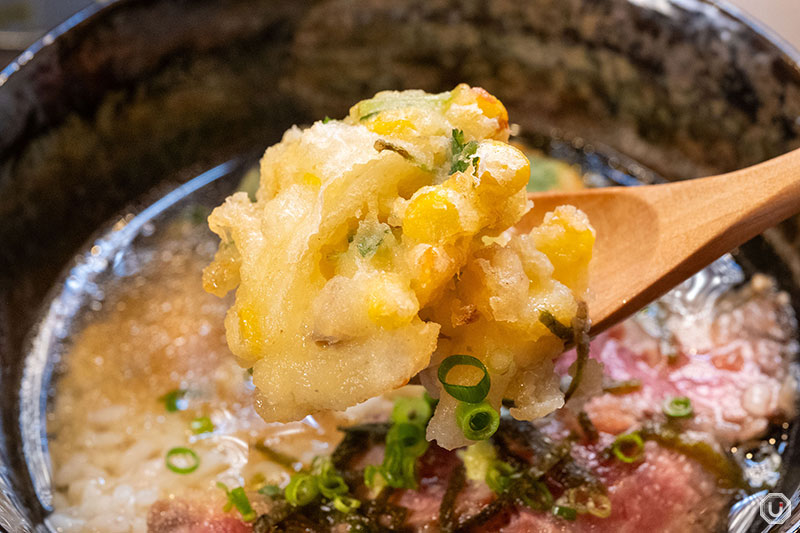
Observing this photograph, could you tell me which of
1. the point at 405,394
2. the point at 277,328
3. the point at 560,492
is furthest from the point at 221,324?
the point at 560,492

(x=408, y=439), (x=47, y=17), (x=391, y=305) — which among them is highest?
(x=391, y=305)

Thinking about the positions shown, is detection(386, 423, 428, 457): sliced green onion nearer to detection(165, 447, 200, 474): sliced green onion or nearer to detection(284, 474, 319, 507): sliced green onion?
detection(284, 474, 319, 507): sliced green onion

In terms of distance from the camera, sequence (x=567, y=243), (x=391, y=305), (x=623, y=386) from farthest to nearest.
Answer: (x=623, y=386), (x=567, y=243), (x=391, y=305)

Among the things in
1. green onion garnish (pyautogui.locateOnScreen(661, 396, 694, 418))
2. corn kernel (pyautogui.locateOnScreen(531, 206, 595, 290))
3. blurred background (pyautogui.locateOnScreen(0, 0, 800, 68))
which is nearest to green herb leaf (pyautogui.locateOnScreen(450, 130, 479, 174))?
corn kernel (pyautogui.locateOnScreen(531, 206, 595, 290))

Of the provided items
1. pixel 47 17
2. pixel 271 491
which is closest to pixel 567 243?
pixel 271 491

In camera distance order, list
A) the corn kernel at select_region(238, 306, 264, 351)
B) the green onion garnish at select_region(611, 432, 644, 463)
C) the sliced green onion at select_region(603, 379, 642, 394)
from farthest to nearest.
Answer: the sliced green onion at select_region(603, 379, 642, 394) → the green onion garnish at select_region(611, 432, 644, 463) → the corn kernel at select_region(238, 306, 264, 351)

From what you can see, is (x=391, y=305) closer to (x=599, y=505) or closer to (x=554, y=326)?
(x=554, y=326)

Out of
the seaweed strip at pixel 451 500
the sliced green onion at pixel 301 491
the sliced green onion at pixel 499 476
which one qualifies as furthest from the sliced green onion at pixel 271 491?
the sliced green onion at pixel 499 476
